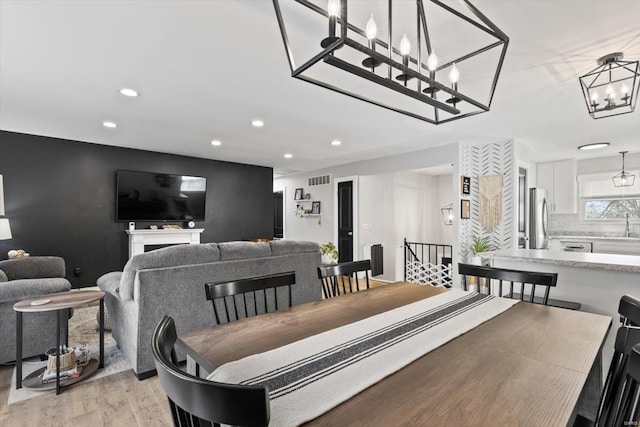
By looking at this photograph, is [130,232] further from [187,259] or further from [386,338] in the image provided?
[386,338]

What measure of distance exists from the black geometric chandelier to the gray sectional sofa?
1.70 meters

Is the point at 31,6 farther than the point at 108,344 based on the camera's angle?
No

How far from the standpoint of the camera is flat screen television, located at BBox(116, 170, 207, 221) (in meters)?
5.68

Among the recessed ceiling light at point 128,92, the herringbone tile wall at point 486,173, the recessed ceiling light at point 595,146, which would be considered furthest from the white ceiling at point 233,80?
the herringbone tile wall at point 486,173

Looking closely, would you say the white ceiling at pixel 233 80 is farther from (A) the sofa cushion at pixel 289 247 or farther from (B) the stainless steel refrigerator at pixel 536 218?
(A) the sofa cushion at pixel 289 247

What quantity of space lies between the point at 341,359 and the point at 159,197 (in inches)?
234

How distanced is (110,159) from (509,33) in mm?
6091

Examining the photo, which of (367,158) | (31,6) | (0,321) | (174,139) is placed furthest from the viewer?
(367,158)

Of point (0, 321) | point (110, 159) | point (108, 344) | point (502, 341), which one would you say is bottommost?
point (108, 344)

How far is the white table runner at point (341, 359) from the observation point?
0.85m

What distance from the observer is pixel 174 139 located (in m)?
5.15

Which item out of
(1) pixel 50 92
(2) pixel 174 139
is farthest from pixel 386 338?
(2) pixel 174 139

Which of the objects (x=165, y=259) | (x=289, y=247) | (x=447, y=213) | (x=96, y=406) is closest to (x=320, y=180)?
(x=447, y=213)

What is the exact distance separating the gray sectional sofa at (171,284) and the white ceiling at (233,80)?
5.13 feet
